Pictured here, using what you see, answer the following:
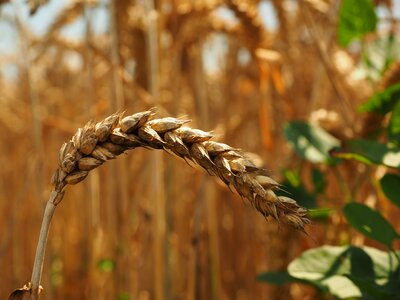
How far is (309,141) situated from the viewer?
3.46 feet

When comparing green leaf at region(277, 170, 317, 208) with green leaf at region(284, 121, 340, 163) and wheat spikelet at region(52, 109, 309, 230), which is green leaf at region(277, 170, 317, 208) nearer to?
green leaf at region(284, 121, 340, 163)

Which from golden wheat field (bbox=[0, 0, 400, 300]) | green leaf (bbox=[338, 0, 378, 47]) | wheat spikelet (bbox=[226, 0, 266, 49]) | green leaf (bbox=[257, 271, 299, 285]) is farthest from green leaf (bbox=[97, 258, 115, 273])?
green leaf (bbox=[338, 0, 378, 47])

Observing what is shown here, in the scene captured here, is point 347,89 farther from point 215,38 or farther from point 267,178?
point 267,178

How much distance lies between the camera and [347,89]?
2.00 metres

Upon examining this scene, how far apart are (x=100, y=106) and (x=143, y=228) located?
1.55 ft

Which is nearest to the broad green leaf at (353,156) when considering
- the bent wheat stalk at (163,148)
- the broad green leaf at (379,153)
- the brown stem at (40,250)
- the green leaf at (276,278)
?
the broad green leaf at (379,153)

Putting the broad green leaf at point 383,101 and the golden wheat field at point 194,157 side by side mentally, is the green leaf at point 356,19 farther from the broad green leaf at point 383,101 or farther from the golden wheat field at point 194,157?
the broad green leaf at point 383,101

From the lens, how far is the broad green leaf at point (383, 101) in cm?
97

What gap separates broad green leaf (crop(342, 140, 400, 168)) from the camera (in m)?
0.84

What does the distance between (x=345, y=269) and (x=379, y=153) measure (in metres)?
0.20

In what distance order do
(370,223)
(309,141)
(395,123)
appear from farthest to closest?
(309,141) < (395,123) < (370,223)

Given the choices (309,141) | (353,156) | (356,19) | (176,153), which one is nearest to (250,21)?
(356,19)

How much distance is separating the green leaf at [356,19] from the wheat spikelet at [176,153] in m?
0.61

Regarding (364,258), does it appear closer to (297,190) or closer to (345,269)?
(345,269)
